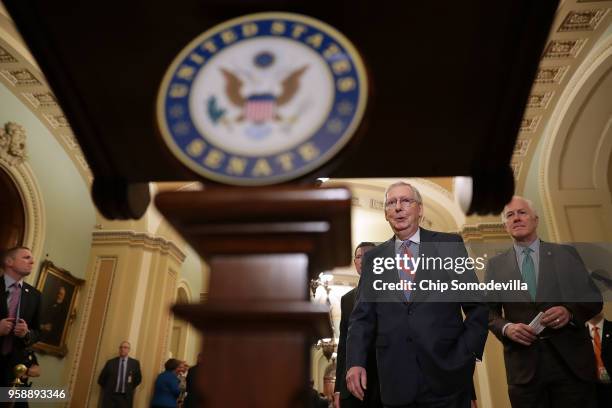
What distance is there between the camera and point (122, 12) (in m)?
0.81

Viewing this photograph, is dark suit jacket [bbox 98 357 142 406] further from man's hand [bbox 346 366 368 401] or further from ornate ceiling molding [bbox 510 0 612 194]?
man's hand [bbox 346 366 368 401]

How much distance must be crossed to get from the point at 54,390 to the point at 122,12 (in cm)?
743

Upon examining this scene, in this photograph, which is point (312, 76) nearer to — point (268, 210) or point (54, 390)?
point (268, 210)

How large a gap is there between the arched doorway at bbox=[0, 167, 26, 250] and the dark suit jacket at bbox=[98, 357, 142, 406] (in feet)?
7.09

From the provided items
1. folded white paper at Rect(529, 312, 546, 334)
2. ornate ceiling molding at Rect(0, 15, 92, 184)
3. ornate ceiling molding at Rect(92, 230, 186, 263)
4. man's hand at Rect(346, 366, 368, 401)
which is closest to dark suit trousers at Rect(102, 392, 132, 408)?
ornate ceiling molding at Rect(92, 230, 186, 263)

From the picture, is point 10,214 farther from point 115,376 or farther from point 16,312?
point 16,312

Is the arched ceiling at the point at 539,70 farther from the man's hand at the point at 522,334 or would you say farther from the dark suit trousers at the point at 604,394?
the man's hand at the point at 522,334

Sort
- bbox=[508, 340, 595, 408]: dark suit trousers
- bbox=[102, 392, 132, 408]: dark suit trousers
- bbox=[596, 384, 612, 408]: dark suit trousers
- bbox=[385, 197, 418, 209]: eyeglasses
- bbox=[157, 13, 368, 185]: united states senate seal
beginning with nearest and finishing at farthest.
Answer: bbox=[157, 13, 368, 185]: united states senate seal
bbox=[385, 197, 418, 209]: eyeglasses
bbox=[508, 340, 595, 408]: dark suit trousers
bbox=[596, 384, 612, 408]: dark suit trousers
bbox=[102, 392, 132, 408]: dark suit trousers

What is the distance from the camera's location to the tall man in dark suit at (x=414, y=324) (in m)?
1.45

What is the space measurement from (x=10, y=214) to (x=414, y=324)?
6278mm

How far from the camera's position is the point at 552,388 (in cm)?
190

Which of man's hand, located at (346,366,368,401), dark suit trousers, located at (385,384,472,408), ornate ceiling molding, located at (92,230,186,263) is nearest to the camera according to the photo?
dark suit trousers, located at (385,384,472,408)

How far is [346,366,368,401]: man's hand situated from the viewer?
154cm

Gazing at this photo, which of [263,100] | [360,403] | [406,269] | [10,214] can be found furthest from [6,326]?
[10,214]
